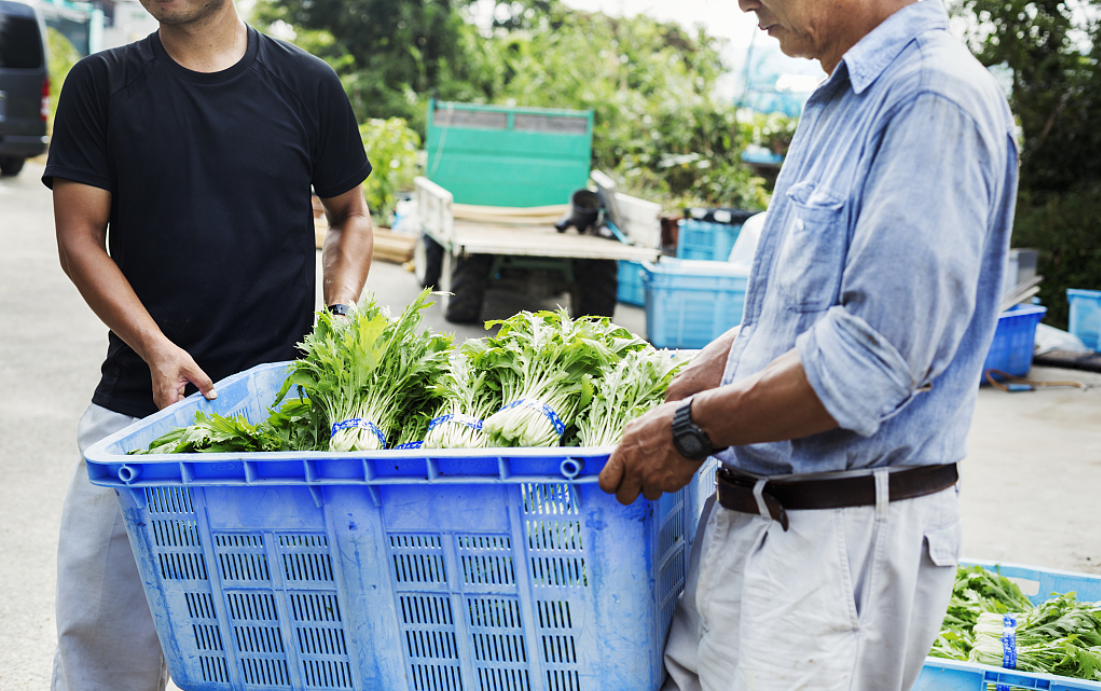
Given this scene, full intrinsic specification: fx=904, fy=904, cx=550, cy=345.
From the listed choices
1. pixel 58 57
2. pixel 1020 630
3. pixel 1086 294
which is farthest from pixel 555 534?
pixel 58 57

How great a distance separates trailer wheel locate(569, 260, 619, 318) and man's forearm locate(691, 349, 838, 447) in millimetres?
7654

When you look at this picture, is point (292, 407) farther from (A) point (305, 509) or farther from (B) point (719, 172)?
(B) point (719, 172)

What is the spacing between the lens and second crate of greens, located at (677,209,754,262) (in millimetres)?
10602

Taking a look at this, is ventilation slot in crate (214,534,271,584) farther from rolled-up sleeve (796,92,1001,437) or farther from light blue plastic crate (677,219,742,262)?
light blue plastic crate (677,219,742,262)

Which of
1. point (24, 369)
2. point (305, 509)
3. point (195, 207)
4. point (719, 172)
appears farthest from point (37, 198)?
point (305, 509)

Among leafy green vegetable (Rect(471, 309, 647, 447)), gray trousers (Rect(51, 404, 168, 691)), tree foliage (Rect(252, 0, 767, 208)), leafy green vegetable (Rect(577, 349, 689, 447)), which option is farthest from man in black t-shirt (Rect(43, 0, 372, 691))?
tree foliage (Rect(252, 0, 767, 208))

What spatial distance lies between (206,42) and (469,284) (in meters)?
6.75

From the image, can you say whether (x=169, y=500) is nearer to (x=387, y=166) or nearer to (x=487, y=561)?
(x=487, y=561)

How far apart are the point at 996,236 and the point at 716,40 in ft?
63.4

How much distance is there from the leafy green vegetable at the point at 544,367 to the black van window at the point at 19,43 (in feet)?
54.4

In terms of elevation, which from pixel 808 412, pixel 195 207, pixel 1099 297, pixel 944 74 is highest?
pixel 944 74

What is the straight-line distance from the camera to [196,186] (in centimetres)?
249

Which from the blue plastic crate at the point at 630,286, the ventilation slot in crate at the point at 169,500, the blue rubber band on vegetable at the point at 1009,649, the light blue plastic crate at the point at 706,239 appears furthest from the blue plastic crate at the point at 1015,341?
the ventilation slot in crate at the point at 169,500

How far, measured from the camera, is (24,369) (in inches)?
286
